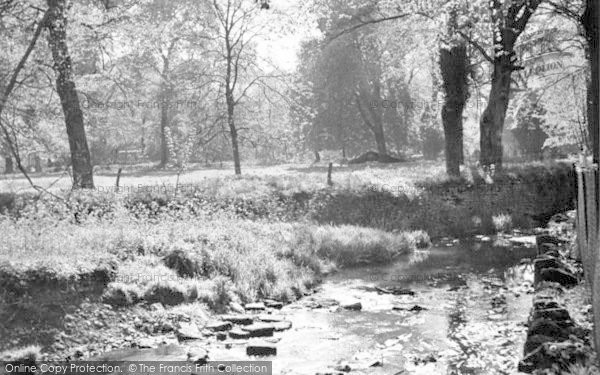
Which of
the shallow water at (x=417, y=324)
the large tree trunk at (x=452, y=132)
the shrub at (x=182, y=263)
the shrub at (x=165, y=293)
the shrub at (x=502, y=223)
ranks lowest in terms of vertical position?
the shallow water at (x=417, y=324)

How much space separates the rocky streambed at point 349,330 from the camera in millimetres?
8867

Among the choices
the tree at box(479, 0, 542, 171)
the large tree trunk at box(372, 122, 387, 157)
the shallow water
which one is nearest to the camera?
the shallow water

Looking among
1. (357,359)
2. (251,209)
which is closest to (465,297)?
(357,359)

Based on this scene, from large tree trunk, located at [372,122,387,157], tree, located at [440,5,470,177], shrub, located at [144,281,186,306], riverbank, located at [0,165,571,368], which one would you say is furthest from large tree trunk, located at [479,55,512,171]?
large tree trunk, located at [372,122,387,157]

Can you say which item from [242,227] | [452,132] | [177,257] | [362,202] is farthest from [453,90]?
[177,257]

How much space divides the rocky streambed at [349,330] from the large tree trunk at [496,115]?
13273mm

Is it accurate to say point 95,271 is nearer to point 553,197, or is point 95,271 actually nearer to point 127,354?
point 127,354

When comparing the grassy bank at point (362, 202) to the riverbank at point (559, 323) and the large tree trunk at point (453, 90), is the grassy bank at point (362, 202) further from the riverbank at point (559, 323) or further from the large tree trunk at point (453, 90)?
the riverbank at point (559, 323)

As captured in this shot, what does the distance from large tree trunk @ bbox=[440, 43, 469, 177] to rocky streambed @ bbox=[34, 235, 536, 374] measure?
41.8ft

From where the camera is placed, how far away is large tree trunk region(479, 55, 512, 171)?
87.2ft

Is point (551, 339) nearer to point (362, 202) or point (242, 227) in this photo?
point (242, 227)

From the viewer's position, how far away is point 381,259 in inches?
696

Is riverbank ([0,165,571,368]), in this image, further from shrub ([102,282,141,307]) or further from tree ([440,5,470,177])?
tree ([440,5,470,177])

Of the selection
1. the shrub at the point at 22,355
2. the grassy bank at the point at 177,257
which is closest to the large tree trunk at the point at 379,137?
the grassy bank at the point at 177,257
